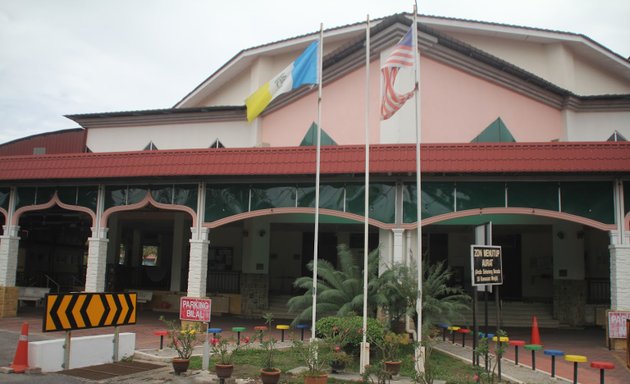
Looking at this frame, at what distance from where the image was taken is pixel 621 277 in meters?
15.8

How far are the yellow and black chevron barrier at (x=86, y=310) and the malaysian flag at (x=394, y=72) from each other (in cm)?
699

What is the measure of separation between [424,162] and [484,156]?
1.66m

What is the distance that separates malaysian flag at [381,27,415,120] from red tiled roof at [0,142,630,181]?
3477mm

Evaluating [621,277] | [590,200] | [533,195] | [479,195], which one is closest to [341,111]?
[479,195]

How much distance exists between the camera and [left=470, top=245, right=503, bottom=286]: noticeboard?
421 inches

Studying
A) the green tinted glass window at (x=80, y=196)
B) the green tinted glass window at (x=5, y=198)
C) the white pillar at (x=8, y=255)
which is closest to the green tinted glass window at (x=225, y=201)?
the green tinted glass window at (x=80, y=196)

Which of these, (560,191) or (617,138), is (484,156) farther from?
(617,138)

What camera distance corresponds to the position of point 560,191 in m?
16.1

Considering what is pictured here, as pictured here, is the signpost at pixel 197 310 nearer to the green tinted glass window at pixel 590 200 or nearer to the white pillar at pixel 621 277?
the green tinted glass window at pixel 590 200

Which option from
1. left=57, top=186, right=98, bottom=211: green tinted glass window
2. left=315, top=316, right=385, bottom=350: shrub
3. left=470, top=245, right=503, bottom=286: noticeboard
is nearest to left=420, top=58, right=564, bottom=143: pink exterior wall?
left=315, top=316, right=385, bottom=350: shrub

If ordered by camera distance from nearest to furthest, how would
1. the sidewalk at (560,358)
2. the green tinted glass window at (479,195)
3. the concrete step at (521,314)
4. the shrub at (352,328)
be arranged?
the sidewalk at (560,358)
the shrub at (352,328)
the green tinted glass window at (479,195)
the concrete step at (521,314)

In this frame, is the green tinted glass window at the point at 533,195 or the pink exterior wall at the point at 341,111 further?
the pink exterior wall at the point at 341,111

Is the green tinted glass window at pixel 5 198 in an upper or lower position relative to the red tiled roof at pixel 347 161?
lower

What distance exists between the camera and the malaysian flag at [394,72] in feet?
41.6
